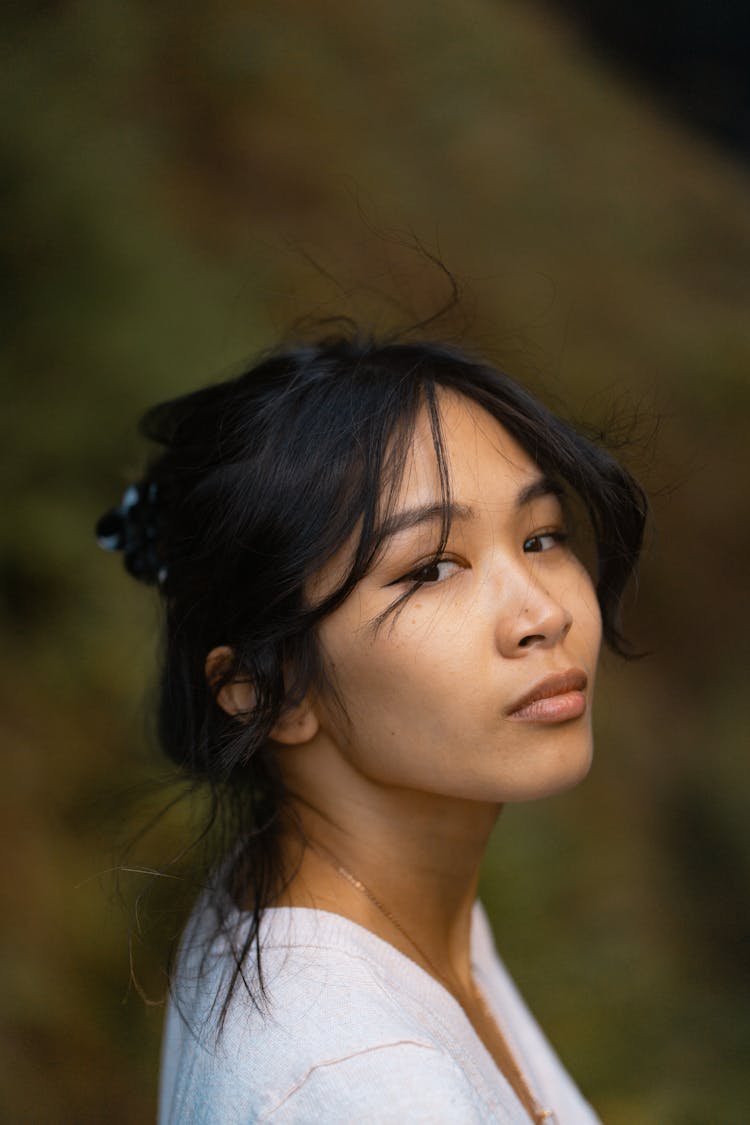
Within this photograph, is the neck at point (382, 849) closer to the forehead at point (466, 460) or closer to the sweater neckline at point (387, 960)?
the sweater neckline at point (387, 960)

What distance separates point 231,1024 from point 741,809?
2.04 metres

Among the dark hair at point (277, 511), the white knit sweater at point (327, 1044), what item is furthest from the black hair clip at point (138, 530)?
the white knit sweater at point (327, 1044)

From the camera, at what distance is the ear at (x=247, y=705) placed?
1295mm

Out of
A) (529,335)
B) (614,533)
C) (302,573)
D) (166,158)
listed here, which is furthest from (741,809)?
(166,158)

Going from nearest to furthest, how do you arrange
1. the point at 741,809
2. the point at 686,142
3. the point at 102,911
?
the point at 102,911 < the point at 741,809 < the point at 686,142

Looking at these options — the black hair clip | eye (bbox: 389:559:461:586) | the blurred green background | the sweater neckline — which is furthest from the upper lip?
the blurred green background

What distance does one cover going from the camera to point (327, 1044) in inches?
41.7

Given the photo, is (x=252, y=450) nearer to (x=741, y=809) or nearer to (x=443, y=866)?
(x=443, y=866)

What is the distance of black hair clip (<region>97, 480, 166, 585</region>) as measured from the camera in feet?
5.08

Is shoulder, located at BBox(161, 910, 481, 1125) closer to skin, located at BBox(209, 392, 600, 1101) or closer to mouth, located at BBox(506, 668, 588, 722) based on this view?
skin, located at BBox(209, 392, 600, 1101)

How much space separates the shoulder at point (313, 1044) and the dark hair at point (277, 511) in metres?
0.05

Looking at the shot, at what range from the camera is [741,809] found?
2879 millimetres

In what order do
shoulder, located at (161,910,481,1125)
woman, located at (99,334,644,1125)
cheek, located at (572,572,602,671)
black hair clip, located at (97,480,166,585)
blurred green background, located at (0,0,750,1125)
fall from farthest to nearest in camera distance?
blurred green background, located at (0,0,750,1125), black hair clip, located at (97,480,166,585), cheek, located at (572,572,602,671), woman, located at (99,334,644,1125), shoulder, located at (161,910,481,1125)

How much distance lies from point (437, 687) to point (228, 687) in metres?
0.28
